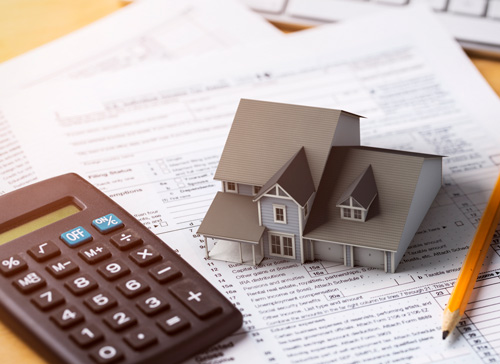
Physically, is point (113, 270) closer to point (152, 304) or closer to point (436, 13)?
point (152, 304)

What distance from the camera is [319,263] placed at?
766mm

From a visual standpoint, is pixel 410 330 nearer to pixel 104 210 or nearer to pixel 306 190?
pixel 306 190

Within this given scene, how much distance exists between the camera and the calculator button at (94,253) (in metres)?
0.70

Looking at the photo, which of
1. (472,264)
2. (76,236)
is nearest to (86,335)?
(76,236)

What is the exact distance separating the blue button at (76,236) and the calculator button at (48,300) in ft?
0.22

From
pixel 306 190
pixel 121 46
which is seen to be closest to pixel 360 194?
pixel 306 190

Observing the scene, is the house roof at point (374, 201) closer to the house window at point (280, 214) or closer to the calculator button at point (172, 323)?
the house window at point (280, 214)

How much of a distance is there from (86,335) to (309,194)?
25cm

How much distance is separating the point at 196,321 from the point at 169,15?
0.73 m

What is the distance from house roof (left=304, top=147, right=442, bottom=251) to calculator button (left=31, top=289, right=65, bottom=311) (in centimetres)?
24

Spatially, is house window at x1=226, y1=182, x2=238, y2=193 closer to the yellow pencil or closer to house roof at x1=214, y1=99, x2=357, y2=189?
house roof at x1=214, y1=99, x2=357, y2=189

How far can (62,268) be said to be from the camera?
0.69 m

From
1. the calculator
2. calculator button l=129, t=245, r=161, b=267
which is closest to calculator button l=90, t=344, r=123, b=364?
the calculator

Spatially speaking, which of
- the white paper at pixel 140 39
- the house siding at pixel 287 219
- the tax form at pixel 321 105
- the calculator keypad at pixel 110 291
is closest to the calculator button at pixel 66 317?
the calculator keypad at pixel 110 291
